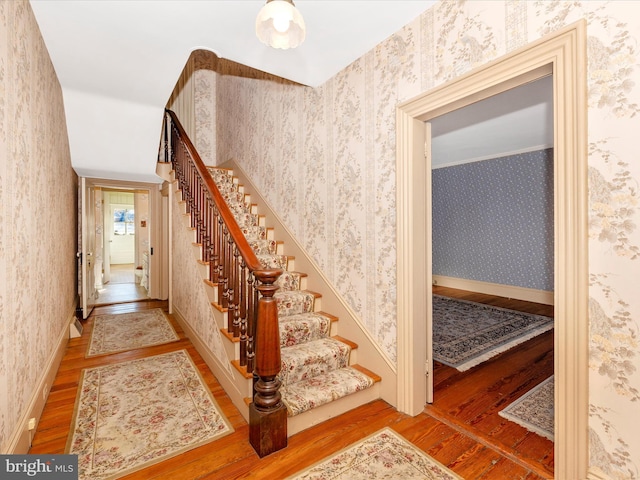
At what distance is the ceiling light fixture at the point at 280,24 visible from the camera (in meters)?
1.31

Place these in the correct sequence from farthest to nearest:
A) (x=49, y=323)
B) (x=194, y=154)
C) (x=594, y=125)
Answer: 1. (x=194, y=154)
2. (x=49, y=323)
3. (x=594, y=125)

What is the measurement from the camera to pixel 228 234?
7.75 ft

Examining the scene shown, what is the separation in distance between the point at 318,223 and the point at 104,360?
2356mm

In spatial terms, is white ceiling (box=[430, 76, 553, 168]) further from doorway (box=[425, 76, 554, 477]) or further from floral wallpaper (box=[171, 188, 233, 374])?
floral wallpaper (box=[171, 188, 233, 374])

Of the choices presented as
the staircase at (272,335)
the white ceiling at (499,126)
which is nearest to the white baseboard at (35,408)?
the staircase at (272,335)

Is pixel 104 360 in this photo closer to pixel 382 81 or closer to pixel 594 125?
pixel 382 81

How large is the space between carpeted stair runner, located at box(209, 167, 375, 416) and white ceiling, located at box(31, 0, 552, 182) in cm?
180

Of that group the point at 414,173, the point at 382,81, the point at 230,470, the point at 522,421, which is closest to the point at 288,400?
the point at 230,470

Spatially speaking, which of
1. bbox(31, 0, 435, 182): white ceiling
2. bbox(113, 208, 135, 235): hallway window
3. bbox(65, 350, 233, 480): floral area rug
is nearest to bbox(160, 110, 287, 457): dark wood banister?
bbox(65, 350, 233, 480): floral area rug

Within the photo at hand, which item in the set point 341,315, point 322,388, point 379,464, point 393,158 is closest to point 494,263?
point 341,315

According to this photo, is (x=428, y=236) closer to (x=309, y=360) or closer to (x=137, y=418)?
(x=309, y=360)

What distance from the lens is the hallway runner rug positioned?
1585mm

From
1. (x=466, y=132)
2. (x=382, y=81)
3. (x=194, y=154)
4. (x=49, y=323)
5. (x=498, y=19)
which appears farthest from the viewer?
(x=466, y=132)

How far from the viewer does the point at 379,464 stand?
5.45 ft
